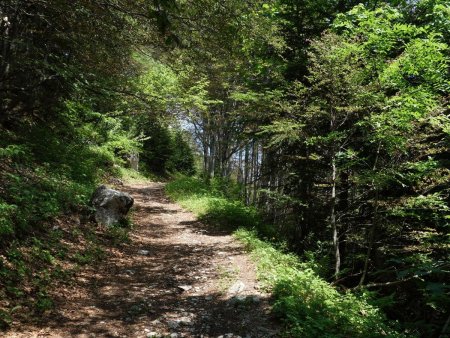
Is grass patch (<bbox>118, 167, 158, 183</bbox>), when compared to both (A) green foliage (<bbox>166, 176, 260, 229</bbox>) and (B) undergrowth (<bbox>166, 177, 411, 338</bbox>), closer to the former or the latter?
Result: (A) green foliage (<bbox>166, 176, 260, 229</bbox>)

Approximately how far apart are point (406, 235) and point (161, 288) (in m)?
5.79

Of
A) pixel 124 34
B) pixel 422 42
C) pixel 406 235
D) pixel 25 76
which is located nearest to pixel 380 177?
pixel 406 235

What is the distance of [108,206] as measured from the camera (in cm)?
→ 909

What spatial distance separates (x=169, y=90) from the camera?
14.1 metres

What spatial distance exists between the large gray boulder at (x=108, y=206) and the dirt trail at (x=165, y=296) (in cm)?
70

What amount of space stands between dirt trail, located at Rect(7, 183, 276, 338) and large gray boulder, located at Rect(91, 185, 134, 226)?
701 mm

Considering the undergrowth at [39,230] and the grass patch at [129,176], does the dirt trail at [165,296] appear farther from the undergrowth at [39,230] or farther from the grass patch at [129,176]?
the grass patch at [129,176]

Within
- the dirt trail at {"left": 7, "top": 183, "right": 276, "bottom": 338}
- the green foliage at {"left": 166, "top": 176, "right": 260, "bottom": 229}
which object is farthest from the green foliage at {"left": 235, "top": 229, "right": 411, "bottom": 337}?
the green foliage at {"left": 166, "top": 176, "right": 260, "bottom": 229}

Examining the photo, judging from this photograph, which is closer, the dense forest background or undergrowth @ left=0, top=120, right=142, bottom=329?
undergrowth @ left=0, top=120, right=142, bottom=329

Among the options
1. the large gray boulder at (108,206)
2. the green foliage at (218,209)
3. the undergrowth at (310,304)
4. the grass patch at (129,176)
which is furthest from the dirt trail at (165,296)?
the grass patch at (129,176)

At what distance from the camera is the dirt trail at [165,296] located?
471 centimetres

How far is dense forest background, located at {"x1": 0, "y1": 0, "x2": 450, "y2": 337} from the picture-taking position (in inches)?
251

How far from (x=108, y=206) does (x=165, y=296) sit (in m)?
3.93

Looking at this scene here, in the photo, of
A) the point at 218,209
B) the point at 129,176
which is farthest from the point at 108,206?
the point at 129,176
